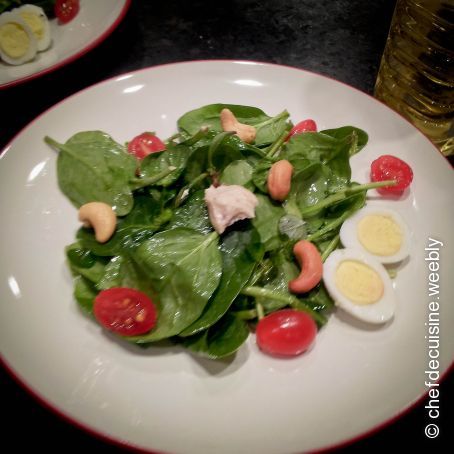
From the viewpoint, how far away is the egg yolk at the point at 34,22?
81.4 inches

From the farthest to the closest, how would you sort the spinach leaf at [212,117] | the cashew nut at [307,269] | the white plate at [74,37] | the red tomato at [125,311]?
the white plate at [74,37] < the spinach leaf at [212,117] < the cashew nut at [307,269] < the red tomato at [125,311]

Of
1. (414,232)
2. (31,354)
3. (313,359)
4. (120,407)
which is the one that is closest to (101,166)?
(31,354)

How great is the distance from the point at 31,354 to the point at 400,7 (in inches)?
71.9

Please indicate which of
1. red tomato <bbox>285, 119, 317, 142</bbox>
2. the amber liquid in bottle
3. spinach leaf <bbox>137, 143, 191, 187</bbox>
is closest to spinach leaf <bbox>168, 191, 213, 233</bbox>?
spinach leaf <bbox>137, 143, 191, 187</bbox>

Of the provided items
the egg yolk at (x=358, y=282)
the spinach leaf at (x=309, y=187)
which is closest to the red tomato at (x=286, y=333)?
the egg yolk at (x=358, y=282)

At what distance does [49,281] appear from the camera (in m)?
1.29

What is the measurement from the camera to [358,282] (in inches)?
50.0

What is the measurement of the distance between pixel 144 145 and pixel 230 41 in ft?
3.43

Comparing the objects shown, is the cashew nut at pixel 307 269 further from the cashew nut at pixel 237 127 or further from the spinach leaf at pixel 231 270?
the cashew nut at pixel 237 127

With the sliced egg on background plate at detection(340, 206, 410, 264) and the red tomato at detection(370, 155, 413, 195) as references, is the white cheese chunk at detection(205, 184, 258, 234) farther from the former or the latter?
the red tomato at detection(370, 155, 413, 195)

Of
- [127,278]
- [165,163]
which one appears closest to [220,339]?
[127,278]

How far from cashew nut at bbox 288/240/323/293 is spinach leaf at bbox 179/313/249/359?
0.18m

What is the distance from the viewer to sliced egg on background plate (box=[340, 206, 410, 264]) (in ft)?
4.40

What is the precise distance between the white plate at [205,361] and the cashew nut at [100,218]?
13 centimetres
